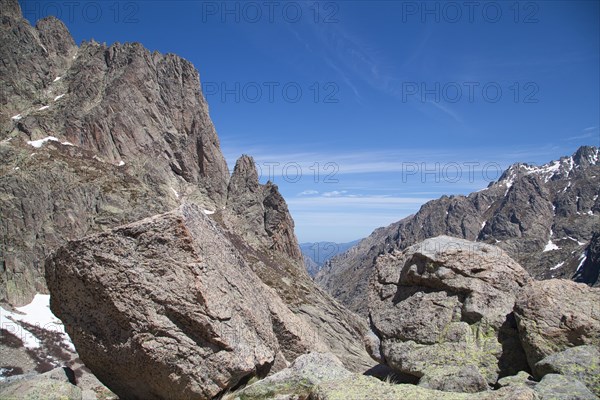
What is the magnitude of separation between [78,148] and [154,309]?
511 feet

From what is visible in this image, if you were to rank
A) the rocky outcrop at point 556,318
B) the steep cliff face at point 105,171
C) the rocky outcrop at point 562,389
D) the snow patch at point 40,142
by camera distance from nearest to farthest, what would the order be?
the rocky outcrop at point 562,389 → the rocky outcrop at point 556,318 → the steep cliff face at point 105,171 → the snow patch at point 40,142

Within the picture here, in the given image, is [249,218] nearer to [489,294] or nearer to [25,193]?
[25,193]

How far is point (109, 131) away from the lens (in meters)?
160

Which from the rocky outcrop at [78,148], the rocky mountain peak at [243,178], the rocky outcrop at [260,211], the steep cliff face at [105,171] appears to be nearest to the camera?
the steep cliff face at [105,171]

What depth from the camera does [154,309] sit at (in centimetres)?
1125

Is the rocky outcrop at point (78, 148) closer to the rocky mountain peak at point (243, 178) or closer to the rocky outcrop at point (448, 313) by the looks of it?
the rocky mountain peak at point (243, 178)

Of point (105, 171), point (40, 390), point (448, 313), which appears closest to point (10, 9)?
point (105, 171)

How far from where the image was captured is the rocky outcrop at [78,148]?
98125mm

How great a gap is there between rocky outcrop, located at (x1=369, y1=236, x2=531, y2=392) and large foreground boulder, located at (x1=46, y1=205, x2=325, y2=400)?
4663mm

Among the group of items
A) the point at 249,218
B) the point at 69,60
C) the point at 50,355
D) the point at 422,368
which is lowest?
the point at 50,355

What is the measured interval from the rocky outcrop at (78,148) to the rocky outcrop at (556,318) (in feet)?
314

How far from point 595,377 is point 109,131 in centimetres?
17333

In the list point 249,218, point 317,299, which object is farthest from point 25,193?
point 249,218

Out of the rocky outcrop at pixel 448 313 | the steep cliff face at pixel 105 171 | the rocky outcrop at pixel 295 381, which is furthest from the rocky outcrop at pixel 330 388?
the steep cliff face at pixel 105 171
